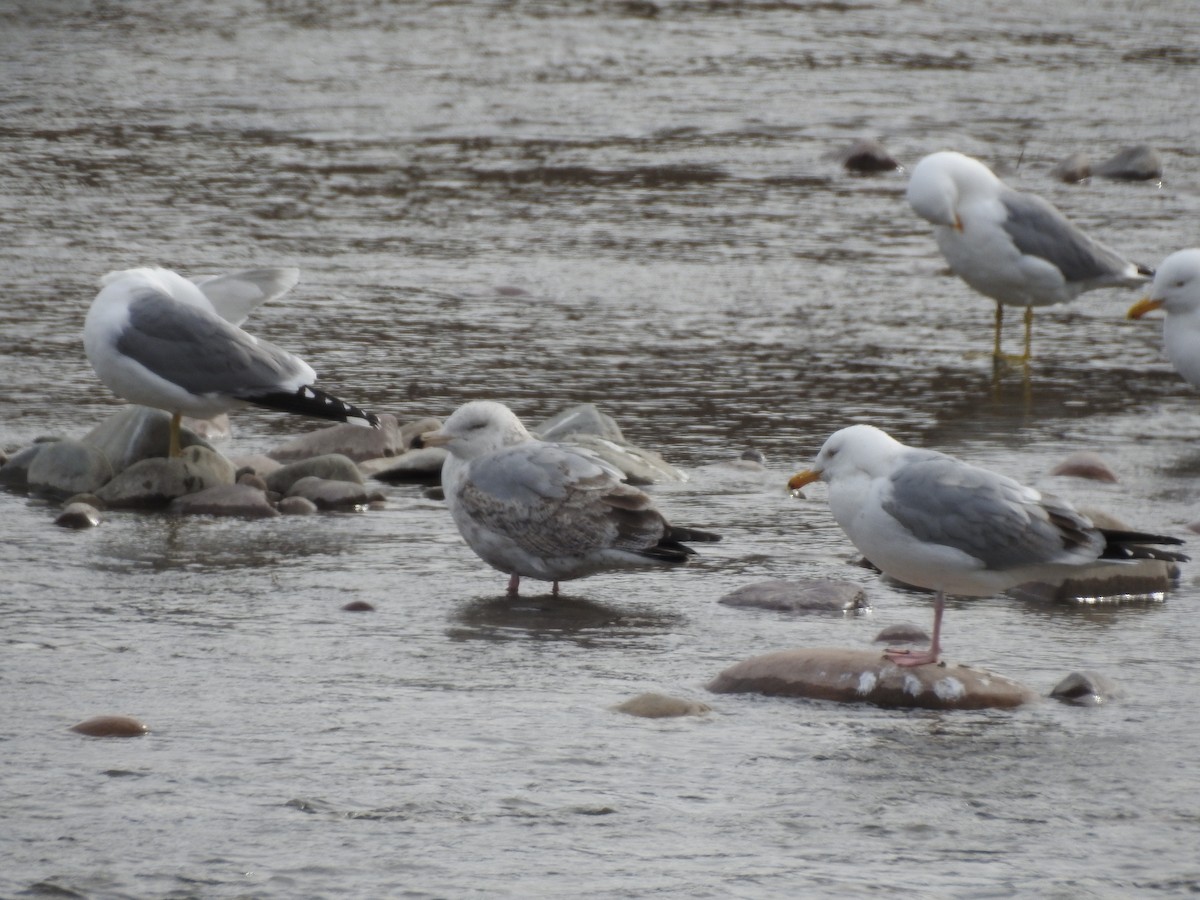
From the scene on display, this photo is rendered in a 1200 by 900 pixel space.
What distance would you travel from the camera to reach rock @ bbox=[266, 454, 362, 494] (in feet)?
24.3

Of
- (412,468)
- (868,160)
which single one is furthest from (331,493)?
(868,160)

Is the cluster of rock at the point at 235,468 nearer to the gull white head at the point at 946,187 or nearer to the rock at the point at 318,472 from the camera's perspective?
the rock at the point at 318,472

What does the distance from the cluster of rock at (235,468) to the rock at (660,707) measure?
2.19 meters

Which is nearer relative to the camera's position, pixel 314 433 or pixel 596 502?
pixel 596 502

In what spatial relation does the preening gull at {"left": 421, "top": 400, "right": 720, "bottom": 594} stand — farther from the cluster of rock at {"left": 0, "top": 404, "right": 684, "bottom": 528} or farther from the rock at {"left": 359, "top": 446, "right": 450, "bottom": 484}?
the rock at {"left": 359, "top": 446, "right": 450, "bottom": 484}

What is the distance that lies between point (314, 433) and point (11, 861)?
161 inches

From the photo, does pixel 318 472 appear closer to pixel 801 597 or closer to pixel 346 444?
pixel 346 444

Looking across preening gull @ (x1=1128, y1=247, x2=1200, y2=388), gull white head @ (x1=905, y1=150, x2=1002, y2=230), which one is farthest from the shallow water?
gull white head @ (x1=905, y1=150, x2=1002, y2=230)

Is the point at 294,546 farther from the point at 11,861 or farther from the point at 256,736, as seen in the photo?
the point at 11,861

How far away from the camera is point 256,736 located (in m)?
4.80

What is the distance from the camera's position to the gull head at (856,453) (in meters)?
5.56

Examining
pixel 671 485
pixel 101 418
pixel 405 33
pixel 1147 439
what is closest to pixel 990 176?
pixel 1147 439

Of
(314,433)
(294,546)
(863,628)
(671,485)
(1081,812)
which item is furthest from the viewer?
(314,433)

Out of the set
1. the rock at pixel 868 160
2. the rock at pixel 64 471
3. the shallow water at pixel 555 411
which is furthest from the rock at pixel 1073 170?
the rock at pixel 64 471
